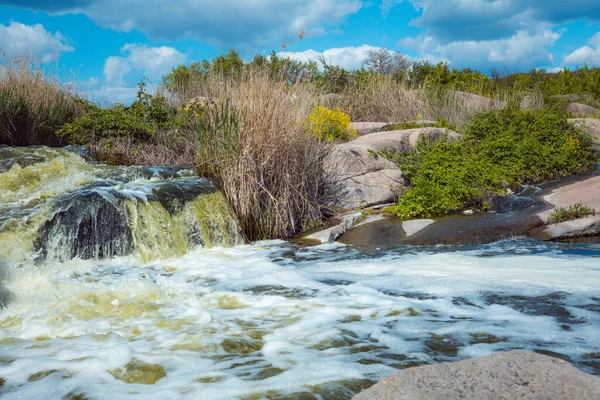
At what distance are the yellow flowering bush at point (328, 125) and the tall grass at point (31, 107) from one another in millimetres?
5904

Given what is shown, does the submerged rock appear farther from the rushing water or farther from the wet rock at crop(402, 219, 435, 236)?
the wet rock at crop(402, 219, 435, 236)

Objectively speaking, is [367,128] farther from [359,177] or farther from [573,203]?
[573,203]

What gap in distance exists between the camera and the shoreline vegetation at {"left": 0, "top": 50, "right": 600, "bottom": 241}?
7.33 m

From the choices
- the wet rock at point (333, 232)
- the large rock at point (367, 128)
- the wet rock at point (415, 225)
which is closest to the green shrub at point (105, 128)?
the large rock at point (367, 128)

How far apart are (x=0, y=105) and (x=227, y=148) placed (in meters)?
5.98

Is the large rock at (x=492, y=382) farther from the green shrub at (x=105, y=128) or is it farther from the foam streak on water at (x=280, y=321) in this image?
the green shrub at (x=105, y=128)

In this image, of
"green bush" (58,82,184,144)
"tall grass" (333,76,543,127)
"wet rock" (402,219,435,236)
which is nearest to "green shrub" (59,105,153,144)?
"green bush" (58,82,184,144)

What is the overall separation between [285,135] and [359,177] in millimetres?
1586

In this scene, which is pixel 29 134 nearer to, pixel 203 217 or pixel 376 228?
pixel 203 217

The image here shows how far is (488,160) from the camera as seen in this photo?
360 inches

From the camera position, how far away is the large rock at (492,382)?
1764 millimetres

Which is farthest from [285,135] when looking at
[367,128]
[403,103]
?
[403,103]

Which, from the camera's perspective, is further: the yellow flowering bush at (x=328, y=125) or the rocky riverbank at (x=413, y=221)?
the yellow flowering bush at (x=328, y=125)

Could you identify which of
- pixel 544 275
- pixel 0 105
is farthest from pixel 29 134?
pixel 544 275
